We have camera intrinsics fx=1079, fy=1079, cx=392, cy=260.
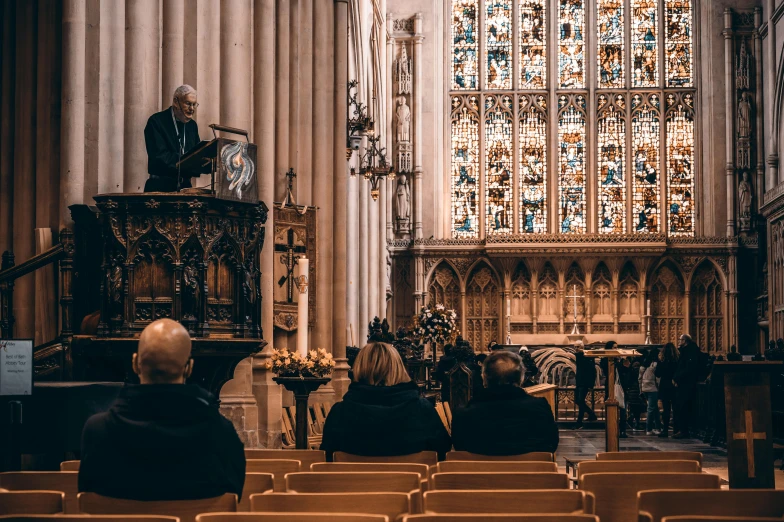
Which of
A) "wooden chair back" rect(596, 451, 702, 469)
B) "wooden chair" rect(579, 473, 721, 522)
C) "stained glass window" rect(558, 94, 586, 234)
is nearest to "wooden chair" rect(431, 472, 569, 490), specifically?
"wooden chair" rect(579, 473, 721, 522)

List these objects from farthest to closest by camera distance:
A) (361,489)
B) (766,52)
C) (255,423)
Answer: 1. (766,52)
2. (255,423)
3. (361,489)

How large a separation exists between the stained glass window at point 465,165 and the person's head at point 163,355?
24.5m

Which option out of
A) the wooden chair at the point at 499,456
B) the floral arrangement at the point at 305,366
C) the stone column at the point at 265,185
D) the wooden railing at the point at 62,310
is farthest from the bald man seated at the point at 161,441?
the stone column at the point at 265,185

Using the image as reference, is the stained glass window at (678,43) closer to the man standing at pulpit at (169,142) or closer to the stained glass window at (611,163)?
the stained glass window at (611,163)

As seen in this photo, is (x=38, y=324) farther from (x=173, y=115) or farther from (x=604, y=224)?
(x=604, y=224)

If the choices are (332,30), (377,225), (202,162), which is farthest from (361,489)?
(377,225)

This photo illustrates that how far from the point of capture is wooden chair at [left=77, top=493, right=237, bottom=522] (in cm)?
369

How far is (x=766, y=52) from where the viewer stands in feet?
87.8

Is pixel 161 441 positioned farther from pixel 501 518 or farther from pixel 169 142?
pixel 169 142

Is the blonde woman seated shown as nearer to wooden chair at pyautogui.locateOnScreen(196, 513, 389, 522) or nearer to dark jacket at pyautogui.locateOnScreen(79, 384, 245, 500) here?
dark jacket at pyautogui.locateOnScreen(79, 384, 245, 500)

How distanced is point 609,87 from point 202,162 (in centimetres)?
2197

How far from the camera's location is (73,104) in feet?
31.9

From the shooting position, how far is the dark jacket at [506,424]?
5594 millimetres

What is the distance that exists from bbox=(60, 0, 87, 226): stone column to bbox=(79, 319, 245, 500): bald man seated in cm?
615
